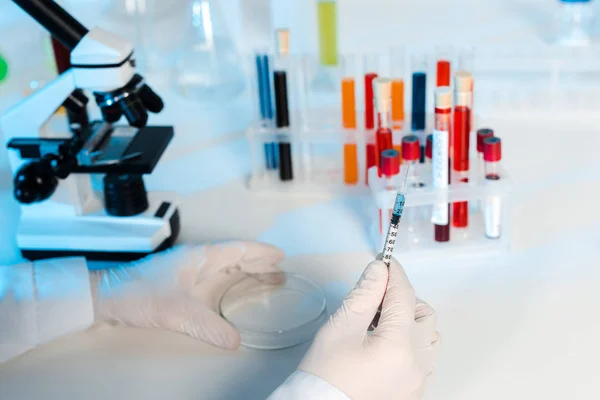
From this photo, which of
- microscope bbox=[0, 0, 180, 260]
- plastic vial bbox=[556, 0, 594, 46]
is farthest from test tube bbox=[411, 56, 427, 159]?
plastic vial bbox=[556, 0, 594, 46]

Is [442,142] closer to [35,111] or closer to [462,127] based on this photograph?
[462,127]

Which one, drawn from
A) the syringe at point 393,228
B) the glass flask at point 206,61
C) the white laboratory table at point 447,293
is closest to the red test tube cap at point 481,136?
the white laboratory table at point 447,293

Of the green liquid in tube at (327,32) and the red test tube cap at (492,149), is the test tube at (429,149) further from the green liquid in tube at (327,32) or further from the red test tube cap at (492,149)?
the green liquid in tube at (327,32)

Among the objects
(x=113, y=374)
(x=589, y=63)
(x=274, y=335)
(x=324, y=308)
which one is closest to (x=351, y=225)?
(x=324, y=308)

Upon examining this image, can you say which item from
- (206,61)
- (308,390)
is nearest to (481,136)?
(308,390)

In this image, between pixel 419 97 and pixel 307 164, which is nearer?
pixel 419 97

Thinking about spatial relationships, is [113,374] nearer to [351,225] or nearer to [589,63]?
[351,225]

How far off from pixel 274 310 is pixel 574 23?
67.4 inches

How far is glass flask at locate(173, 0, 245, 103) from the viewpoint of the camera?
2.46 meters

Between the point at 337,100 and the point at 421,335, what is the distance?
98cm

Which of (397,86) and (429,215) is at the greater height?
(397,86)

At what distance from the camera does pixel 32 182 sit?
1.43 m

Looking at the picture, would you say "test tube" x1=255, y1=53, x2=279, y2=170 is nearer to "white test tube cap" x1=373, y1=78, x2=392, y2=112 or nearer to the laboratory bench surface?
the laboratory bench surface

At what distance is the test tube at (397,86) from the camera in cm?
175
